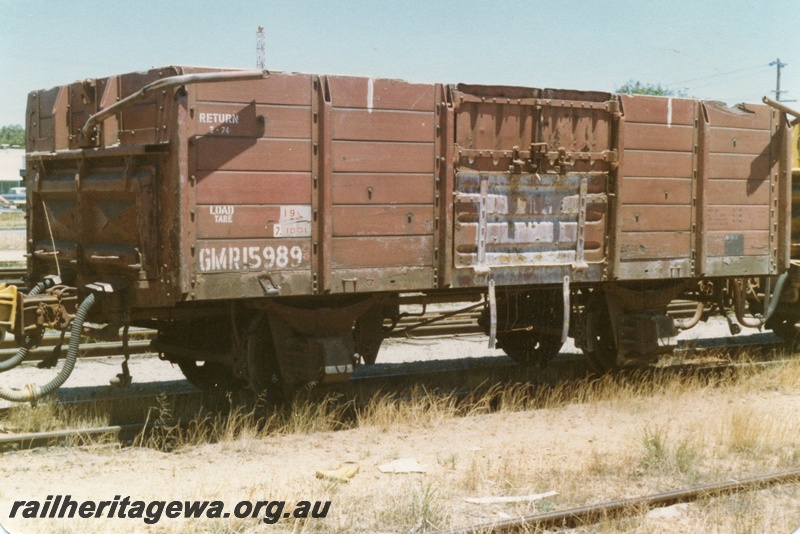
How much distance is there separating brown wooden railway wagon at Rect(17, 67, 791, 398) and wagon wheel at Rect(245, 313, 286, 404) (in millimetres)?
25

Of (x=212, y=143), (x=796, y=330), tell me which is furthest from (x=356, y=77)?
(x=796, y=330)

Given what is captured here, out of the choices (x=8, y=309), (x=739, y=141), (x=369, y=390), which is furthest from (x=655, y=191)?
(x=8, y=309)

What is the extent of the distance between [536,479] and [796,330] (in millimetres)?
7818

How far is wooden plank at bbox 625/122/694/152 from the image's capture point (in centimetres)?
1005

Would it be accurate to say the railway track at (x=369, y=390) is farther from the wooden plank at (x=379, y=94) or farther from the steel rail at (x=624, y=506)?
the steel rail at (x=624, y=506)

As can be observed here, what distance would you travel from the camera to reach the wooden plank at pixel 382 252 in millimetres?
8555

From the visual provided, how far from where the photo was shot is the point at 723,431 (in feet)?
27.3

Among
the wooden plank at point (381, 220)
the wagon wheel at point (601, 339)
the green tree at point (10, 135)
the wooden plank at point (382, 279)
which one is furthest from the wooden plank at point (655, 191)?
the green tree at point (10, 135)

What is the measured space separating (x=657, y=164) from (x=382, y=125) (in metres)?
3.38

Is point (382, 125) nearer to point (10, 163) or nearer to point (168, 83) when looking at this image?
point (168, 83)

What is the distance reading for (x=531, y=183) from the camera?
9.44m

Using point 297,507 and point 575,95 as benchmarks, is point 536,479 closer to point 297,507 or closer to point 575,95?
point 297,507

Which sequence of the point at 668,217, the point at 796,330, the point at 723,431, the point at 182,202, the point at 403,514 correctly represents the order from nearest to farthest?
the point at 403,514, the point at 182,202, the point at 723,431, the point at 668,217, the point at 796,330

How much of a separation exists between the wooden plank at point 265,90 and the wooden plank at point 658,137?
3.68 metres
